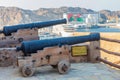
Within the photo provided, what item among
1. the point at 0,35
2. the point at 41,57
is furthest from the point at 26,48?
the point at 0,35

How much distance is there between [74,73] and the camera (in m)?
6.95

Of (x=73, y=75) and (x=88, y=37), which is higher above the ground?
(x=88, y=37)

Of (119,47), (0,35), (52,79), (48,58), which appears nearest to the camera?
(52,79)

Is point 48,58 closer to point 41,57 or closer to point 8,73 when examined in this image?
point 41,57

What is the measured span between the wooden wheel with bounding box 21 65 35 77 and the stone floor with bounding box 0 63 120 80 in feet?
0.29

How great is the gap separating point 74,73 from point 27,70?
98 cm

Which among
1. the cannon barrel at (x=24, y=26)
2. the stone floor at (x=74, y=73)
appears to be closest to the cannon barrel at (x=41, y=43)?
the stone floor at (x=74, y=73)

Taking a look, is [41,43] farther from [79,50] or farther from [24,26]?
[24,26]

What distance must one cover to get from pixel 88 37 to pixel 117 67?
901 mm

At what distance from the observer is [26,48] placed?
6711 millimetres

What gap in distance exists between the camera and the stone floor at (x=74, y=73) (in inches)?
257

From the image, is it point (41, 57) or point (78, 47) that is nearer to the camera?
point (41, 57)

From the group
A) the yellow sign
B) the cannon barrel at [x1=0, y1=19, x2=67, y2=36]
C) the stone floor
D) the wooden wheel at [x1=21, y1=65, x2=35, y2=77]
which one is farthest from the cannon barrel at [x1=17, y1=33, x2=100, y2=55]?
the cannon barrel at [x1=0, y1=19, x2=67, y2=36]

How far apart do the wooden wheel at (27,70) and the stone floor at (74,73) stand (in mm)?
89
